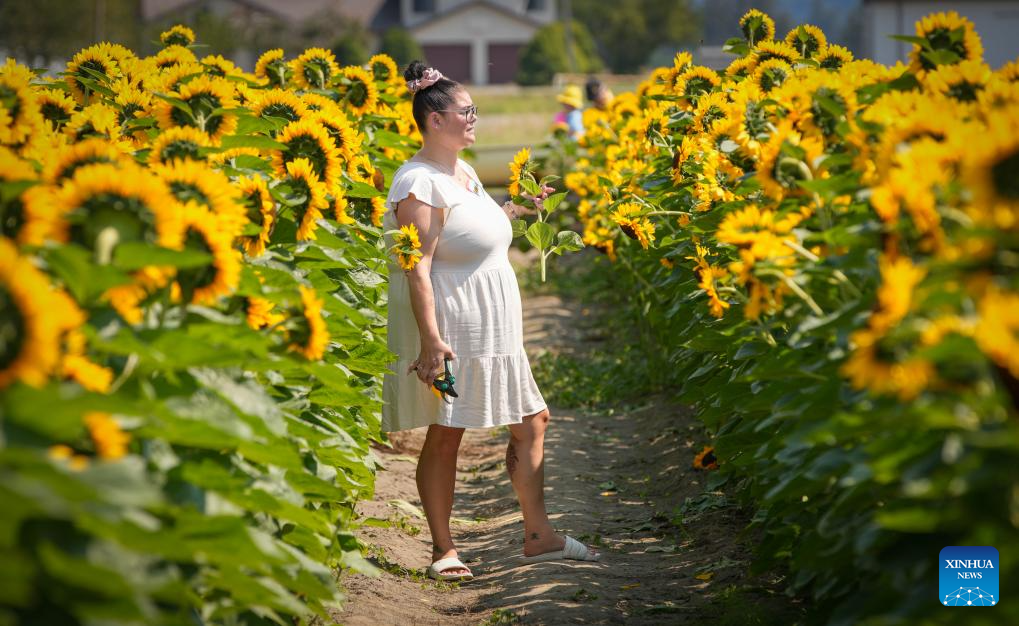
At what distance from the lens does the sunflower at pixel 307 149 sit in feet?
12.1

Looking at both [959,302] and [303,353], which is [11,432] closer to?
[303,353]

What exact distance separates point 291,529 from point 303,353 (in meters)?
0.47

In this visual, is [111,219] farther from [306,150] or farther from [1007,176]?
[1007,176]

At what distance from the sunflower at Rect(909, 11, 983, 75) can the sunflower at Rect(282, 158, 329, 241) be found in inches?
63.9

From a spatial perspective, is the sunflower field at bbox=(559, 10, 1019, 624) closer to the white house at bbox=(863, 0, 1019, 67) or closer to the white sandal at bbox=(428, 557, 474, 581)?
the white sandal at bbox=(428, 557, 474, 581)

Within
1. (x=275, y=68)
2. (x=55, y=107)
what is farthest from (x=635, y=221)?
Answer: (x=55, y=107)

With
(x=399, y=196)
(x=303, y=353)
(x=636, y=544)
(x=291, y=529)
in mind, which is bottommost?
(x=636, y=544)

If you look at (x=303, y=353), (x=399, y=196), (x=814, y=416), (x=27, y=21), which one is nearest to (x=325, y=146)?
(x=399, y=196)

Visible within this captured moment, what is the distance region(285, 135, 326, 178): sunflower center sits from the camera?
145 inches

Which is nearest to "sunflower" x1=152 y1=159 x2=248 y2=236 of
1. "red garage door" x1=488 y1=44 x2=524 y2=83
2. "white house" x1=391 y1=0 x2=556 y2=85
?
"red garage door" x1=488 y1=44 x2=524 y2=83

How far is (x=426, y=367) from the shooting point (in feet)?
14.2

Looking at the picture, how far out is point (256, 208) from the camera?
334 cm

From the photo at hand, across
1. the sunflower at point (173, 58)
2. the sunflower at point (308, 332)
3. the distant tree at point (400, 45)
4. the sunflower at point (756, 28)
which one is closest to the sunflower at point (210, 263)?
the sunflower at point (308, 332)

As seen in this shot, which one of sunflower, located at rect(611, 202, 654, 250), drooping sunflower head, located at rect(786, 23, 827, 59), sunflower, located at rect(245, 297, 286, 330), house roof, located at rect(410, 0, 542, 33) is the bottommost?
sunflower, located at rect(245, 297, 286, 330)
